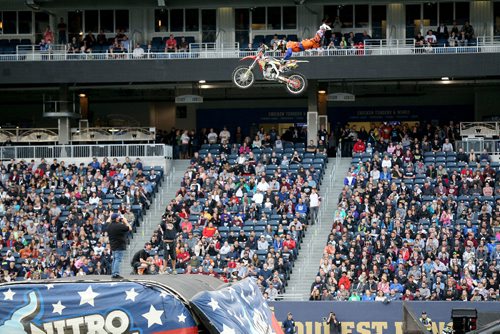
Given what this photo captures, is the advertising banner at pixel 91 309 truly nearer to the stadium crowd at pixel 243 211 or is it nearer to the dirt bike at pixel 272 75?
the stadium crowd at pixel 243 211

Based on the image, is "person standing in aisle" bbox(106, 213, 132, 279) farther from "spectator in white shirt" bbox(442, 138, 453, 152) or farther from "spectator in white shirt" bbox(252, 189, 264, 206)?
"spectator in white shirt" bbox(442, 138, 453, 152)

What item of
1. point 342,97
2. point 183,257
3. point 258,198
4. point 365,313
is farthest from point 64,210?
point 342,97

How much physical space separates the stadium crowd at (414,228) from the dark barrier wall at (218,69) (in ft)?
10.7

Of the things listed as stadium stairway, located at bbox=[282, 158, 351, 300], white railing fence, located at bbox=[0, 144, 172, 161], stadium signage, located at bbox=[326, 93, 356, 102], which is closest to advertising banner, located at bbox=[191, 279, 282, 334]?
stadium stairway, located at bbox=[282, 158, 351, 300]

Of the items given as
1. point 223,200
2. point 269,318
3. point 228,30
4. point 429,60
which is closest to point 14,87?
point 228,30

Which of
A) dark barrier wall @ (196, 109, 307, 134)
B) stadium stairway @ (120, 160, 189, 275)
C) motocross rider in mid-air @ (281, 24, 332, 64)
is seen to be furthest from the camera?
dark barrier wall @ (196, 109, 307, 134)

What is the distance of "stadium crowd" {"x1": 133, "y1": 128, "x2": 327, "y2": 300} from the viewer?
31.4 metres

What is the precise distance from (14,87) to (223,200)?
13677mm

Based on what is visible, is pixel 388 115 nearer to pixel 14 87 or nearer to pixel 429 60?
pixel 429 60

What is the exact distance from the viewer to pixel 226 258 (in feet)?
105

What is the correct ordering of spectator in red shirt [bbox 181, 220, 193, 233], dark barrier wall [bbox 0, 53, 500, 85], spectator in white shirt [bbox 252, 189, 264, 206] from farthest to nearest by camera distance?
dark barrier wall [bbox 0, 53, 500, 85]
spectator in white shirt [bbox 252, 189, 264, 206]
spectator in red shirt [bbox 181, 220, 193, 233]

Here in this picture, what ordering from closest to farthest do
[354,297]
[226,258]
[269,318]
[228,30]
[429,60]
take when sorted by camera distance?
[269,318], [354,297], [226,258], [429,60], [228,30]

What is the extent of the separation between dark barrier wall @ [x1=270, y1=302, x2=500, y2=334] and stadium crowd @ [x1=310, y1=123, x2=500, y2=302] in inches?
17.8

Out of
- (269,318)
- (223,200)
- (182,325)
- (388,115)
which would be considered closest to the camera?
(182,325)
